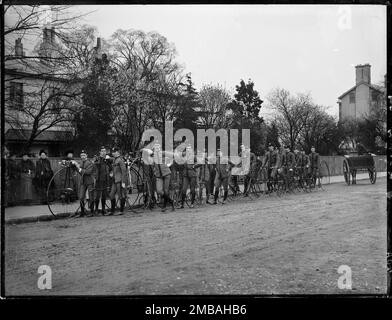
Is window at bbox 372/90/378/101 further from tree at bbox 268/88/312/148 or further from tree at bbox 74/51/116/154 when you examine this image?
tree at bbox 74/51/116/154

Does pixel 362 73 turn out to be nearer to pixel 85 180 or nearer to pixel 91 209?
pixel 91 209

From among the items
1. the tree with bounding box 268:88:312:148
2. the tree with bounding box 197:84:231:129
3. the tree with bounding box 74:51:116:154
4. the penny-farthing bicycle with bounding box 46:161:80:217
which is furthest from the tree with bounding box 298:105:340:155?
the penny-farthing bicycle with bounding box 46:161:80:217

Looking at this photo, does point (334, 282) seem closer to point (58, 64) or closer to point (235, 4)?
point (235, 4)

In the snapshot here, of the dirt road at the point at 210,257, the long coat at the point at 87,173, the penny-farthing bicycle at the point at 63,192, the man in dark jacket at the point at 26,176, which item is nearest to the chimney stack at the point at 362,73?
the dirt road at the point at 210,257

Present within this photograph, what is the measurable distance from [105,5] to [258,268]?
2207mm

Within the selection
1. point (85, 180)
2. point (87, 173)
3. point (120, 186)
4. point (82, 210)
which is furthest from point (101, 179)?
point (82, 210)

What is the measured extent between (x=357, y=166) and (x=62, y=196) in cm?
413

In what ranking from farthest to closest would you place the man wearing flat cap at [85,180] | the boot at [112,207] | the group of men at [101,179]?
the boot at [112,207] → the man wearing flat cap at [85,180] → the group of men at [101,179]

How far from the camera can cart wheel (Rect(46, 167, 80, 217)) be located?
15.2ft

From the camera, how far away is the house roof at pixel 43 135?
10.2 ft

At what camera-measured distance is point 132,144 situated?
3.86 metres

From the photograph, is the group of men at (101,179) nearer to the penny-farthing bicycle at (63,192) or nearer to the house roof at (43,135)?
the penny-farthing bicycle at (63,192)

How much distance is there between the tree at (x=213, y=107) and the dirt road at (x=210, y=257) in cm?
105

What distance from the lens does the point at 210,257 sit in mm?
3502
